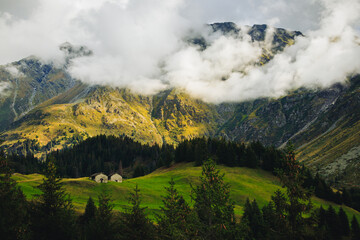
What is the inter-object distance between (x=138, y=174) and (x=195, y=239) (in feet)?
405

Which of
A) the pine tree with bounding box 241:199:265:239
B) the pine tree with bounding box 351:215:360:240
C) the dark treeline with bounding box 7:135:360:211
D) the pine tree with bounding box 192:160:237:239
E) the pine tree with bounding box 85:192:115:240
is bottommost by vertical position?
the pine tree with bounding box 351:215:360:240

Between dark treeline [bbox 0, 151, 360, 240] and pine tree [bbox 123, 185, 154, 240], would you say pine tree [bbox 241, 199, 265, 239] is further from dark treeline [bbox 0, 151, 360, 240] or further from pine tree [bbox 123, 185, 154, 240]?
pine tree [bbox 123, 185, 154, 240]

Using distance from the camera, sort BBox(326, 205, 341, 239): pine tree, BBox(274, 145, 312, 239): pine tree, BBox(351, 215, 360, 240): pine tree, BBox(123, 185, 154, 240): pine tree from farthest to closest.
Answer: BBox(326, 205, 341, 239): pine tree < BBox(351, 215, 360, 240): pine tree < BBox(123, 185, 154, 240): pine tree < BBox(274, 145, 312, 239): pine tree

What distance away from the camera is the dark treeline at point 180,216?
23.5 m

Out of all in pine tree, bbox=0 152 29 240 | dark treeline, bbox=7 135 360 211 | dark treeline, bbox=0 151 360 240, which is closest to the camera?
dark treeline, bbox=0 151 360 240

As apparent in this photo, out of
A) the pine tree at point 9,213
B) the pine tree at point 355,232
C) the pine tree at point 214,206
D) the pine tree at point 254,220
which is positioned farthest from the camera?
the pine tree at point 355,232

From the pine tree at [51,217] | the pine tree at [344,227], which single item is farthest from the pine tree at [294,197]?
the pine tree at [344,227]

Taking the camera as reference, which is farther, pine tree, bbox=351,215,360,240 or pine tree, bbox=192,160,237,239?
pine tree, bbox=351,215,360,240

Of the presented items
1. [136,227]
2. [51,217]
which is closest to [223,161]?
[136,227]

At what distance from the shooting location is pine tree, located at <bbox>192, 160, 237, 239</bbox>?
953 inches

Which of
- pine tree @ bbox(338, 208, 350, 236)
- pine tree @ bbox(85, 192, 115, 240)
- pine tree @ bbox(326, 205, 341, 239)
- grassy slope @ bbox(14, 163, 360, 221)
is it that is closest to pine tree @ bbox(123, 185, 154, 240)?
pine tree @ bbox(85, 192, 115, 240)

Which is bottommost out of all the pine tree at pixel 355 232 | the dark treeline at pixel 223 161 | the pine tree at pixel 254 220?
the pine tree at pixel 355 232

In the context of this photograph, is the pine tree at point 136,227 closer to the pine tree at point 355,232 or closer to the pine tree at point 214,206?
the pine tree at point 214,206

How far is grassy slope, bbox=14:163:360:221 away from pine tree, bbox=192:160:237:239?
23731 mm
